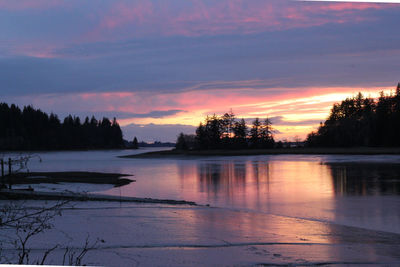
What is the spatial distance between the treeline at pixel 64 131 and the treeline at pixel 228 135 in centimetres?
2544

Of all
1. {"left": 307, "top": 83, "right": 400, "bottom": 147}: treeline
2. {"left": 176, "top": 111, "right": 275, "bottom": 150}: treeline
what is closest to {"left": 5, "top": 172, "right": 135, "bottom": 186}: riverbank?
{"left": 307, "top": 83, "right": 400, "bottom": 147}: treeline

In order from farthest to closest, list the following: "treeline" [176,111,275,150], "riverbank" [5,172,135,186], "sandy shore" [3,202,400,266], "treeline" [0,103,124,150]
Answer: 1. "treeline" [176,111,275,150]
2. "treeline" [0,103,124,150]
3. "riverbank" [5,172,135,186]
4. "sandy shore" [3,202,400,266]

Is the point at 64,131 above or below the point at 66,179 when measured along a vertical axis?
above

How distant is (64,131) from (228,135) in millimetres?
35507

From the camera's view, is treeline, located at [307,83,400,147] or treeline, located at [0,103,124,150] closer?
treeline, located at [307,83,400,147]

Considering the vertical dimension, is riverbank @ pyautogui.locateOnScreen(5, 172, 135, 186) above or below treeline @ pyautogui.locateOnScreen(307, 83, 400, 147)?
below

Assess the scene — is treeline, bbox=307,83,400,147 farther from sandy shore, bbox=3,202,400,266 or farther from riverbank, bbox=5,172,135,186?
sandy shore, bbox=3,202,400,266

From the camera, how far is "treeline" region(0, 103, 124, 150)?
5469cm

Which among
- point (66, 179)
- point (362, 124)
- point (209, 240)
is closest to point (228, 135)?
point (362, 124)

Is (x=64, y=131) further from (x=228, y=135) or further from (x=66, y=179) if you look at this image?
(x=66, y=179)

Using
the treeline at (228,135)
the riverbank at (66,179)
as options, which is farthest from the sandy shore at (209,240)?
the treeline at (228,135)

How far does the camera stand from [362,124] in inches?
2532

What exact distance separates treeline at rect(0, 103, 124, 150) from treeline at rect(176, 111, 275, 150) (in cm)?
2544

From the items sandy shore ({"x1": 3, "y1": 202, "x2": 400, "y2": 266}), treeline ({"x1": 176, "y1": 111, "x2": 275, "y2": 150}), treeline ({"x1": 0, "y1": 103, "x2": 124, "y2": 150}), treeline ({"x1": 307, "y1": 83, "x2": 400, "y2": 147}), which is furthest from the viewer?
treeline ({"x1": 176, "y1": 111, "x2": 275, "y2": 150})
